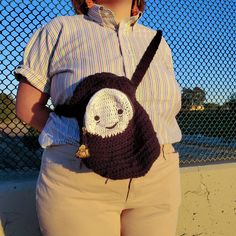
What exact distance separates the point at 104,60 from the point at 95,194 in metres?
0.50

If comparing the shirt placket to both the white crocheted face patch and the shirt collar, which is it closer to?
the shirt collar

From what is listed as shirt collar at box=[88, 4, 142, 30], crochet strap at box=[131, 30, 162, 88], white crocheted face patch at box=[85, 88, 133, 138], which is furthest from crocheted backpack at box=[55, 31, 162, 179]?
shirt collar at box=[88, 4, 142, 30]

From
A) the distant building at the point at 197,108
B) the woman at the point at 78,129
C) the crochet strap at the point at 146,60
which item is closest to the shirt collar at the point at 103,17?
the woman at the point at 78,129

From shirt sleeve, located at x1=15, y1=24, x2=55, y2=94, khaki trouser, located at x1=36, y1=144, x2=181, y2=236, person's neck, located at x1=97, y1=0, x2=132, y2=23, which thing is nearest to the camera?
khaki trouser, located at x1=36, y1=144, x2=181, y2=236

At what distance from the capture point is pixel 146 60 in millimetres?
1840

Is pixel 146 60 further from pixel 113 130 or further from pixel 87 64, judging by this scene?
pixel 113 130

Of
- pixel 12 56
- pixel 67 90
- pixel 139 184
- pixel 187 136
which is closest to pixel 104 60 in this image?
pixel 67 90

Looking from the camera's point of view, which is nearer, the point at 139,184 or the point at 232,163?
the point at 139,184

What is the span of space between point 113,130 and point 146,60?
1.23ft

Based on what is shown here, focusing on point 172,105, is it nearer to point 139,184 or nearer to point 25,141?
point 139,184

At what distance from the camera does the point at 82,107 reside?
1656mm

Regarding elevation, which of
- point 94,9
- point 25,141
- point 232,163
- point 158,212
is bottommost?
point 232,163

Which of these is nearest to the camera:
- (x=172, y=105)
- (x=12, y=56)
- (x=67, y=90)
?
(x=67, y=90)

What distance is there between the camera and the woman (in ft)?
5.68
